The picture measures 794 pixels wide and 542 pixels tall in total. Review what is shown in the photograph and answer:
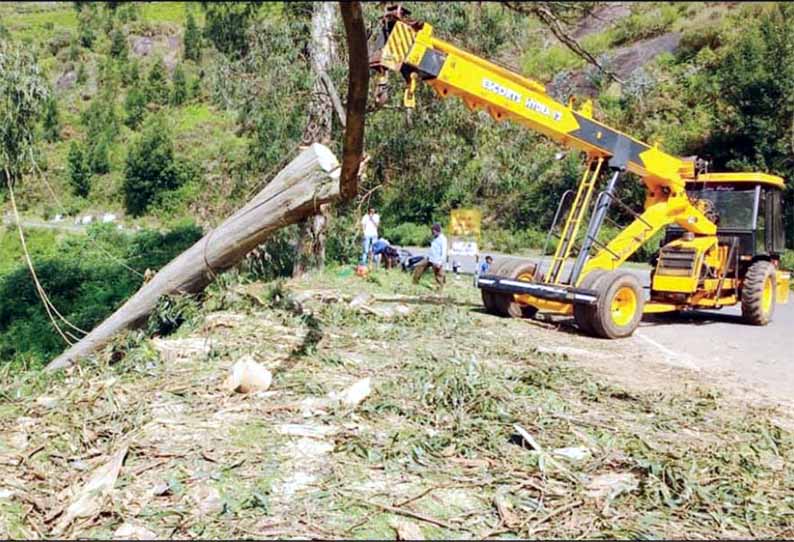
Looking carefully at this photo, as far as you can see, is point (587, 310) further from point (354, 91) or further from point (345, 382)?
point (354, 91)

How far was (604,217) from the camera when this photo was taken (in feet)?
31.1

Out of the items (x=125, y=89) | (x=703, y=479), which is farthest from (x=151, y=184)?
(x=703, y=479)

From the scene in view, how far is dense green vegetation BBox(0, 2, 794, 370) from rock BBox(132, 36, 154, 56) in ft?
0.39

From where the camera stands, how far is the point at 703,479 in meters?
3.83

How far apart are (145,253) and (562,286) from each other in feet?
28.4

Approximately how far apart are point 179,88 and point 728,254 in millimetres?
15368


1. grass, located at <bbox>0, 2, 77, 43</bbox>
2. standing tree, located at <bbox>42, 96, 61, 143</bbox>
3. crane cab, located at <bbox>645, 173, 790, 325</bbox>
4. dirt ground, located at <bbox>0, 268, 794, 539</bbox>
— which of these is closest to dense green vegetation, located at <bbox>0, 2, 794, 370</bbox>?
grass, located at <bbox>0, 2, 77, 43</bbox>

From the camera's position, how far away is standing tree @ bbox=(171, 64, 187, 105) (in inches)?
742

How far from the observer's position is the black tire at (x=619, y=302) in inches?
338

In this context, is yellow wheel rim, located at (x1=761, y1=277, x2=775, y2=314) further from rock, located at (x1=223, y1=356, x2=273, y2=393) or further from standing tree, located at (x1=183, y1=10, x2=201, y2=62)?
standing tree, located at (x1=183, y1=10, x2=201, y2=62)

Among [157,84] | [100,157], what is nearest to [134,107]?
[100,157]

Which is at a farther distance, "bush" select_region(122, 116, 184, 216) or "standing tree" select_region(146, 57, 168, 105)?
"bush" select_region(122, 116, 184, 216)

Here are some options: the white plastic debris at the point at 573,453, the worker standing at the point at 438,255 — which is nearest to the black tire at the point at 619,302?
the worker standing at the point at 438,255

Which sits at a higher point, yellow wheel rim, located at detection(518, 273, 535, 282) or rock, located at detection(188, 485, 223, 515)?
yellow wheel rim, located at detection(518, 273, 535, 282)
